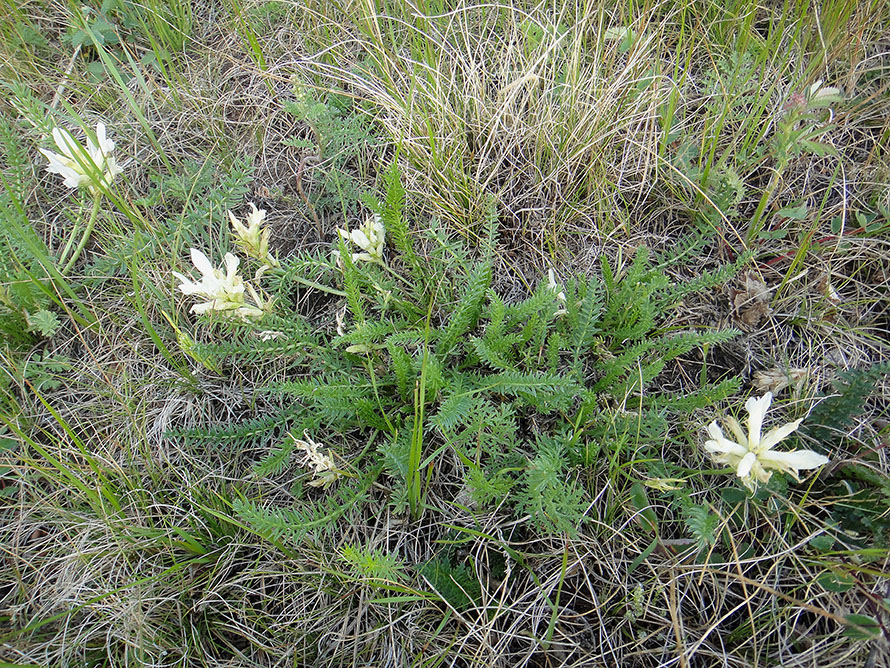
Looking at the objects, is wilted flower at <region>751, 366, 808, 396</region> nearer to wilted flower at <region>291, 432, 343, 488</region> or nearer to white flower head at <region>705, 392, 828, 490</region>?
white flower head at <region>705, 392, 828, 490</region>

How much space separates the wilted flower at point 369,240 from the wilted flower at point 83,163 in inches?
30.0

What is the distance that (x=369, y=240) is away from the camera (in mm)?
1642

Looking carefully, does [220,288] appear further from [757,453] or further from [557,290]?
[757,453]

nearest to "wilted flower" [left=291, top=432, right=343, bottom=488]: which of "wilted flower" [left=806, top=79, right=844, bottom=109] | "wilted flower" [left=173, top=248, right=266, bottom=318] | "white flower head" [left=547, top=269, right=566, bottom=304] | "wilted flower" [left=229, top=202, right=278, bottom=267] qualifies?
"wilted flower" [left=173, top=248, right=266, bottom=318]

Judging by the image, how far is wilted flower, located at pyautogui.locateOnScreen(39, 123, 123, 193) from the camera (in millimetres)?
1623

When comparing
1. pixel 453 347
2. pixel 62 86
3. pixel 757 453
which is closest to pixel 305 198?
pixel 453 347

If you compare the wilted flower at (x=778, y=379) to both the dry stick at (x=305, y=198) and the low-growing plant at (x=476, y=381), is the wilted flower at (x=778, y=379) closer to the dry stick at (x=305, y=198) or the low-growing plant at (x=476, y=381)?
the low-growing plant at (x=476, y=381)

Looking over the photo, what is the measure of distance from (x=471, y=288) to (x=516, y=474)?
541 mm

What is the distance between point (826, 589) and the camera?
1.35m

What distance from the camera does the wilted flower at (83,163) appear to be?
162 cm

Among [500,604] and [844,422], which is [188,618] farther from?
[844,422]

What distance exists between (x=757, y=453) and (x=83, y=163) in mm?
1986

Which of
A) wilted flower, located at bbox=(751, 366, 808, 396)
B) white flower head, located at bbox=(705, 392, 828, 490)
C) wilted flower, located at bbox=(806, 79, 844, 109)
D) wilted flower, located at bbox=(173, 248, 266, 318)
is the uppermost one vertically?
wilted flower, located at bbox=(173, 248, 266, 318)

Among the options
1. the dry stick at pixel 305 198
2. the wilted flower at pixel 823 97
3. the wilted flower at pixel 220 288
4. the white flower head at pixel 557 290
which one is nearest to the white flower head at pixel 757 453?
the white flower head at pixel 557 290
